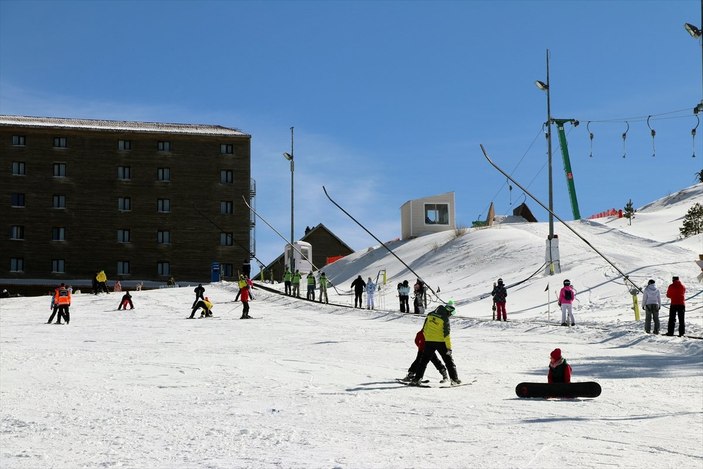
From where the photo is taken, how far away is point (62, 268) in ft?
199

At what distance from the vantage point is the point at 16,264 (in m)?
60.2

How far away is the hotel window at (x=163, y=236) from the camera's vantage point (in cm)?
6225

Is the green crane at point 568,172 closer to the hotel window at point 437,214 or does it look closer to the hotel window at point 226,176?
the hotel window at point 437,214

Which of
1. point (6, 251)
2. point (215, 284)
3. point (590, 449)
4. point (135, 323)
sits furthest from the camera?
point (6, 251)

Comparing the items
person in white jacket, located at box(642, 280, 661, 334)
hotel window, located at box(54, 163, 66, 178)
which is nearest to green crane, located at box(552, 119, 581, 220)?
hotel window, located at box(54, 163, 66, 178)

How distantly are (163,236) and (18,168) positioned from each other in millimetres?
11296

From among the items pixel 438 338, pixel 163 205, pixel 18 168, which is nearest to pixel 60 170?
pixel 18 168

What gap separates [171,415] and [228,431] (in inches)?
60.0

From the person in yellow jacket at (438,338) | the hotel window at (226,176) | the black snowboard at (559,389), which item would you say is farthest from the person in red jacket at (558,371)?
the hotel window at (226,176)

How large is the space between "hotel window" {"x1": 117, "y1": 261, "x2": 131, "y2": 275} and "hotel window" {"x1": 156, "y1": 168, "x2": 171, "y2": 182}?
661cm

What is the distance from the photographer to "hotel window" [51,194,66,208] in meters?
61.4

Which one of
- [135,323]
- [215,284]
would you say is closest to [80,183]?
[215,284]

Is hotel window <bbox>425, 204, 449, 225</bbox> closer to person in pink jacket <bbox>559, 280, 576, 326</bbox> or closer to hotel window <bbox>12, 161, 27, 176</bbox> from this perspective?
hotel window <bbox>12, 161, 27, 176</bbox>

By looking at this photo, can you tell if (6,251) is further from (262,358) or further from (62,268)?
(262,358)
